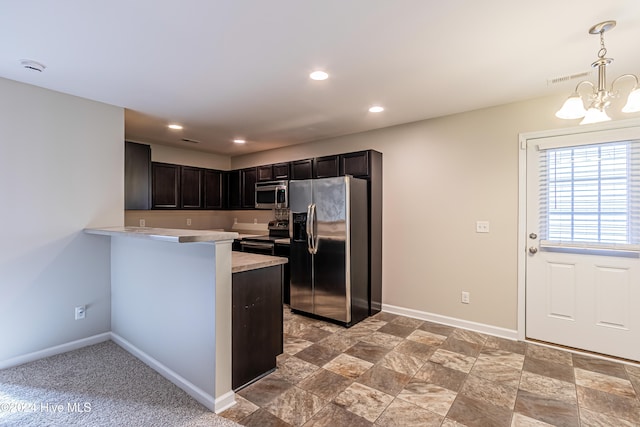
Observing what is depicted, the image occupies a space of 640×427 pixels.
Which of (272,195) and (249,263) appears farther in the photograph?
(272,195)

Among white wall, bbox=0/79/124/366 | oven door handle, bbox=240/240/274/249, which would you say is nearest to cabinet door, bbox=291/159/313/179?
oven door handle, bbox=240/240/274/249

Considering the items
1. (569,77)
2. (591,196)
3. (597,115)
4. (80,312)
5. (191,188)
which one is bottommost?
(80,312)

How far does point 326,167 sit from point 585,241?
2878 millimetres

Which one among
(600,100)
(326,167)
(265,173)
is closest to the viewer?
(600,100)

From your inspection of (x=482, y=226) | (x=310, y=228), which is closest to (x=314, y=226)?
(x=310, y=228)

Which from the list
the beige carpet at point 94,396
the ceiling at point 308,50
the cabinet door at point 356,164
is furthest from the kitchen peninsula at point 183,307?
the cabinet door at point 356,164

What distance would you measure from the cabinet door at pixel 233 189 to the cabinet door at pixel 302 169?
1397 millimetres

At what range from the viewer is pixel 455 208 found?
349 centimetres

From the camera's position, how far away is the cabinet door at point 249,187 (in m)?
5.38

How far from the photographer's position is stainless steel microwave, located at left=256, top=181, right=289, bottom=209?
15.8 feet

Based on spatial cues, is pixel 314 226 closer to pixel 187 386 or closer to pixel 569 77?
pixel 187 386

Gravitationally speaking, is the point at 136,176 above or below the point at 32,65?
below

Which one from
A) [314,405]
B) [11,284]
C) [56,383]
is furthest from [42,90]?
[314,405]

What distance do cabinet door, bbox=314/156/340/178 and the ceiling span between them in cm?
88
